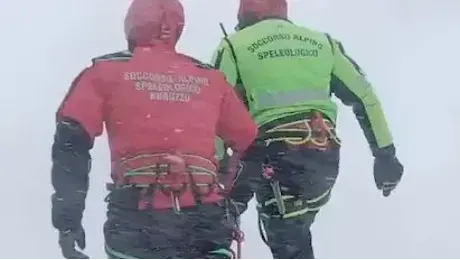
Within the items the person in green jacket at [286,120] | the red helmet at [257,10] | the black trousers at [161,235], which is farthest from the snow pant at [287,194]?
the red helmet at [257,10]

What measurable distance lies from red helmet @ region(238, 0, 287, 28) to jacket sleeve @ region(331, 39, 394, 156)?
106 mm

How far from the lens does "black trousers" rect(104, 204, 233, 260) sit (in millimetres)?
2143

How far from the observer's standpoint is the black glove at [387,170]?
92.9 inches

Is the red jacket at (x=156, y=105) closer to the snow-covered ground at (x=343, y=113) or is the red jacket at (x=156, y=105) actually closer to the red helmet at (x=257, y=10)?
the snow-covered ground at (x=343, y=113)

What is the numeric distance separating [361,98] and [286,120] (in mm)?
152

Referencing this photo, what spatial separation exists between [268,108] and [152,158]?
0.75 feet

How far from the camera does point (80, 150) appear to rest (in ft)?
7.06

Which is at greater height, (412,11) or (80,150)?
(412,11)

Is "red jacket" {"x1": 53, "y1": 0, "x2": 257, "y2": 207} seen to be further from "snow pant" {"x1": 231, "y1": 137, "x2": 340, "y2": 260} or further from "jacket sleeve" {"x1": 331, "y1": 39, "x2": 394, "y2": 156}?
"jacket sleeve" {"x1": 331, "y1": 39, "x2": 394, "y2": 156}

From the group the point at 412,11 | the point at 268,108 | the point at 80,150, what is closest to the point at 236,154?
the point at 268,108

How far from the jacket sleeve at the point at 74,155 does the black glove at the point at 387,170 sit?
0.48m

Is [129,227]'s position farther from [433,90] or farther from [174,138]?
[433,90]

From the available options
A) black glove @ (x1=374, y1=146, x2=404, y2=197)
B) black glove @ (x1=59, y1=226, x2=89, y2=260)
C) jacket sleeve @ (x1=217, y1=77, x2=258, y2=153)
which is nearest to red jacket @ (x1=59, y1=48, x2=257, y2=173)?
jacket sleeve @ (x1=217, y1=77, x2=258, y2=153)

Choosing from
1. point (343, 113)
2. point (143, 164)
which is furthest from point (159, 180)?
point (343, 113)
